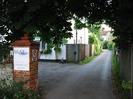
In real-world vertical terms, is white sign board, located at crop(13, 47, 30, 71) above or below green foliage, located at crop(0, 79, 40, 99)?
above

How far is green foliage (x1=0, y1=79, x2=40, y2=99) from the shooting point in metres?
11.6

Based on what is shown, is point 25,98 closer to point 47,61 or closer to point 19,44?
point 19,44

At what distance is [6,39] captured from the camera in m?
14.4

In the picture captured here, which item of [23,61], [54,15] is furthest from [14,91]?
[54,15]

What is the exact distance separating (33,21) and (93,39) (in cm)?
4177

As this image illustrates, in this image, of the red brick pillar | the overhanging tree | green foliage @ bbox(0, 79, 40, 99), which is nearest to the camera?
green foliage @ bbox(0, 79, 40, 99)

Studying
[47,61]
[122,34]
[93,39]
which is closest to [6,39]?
[122,34]

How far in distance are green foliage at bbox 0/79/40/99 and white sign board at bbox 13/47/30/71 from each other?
0.84 m

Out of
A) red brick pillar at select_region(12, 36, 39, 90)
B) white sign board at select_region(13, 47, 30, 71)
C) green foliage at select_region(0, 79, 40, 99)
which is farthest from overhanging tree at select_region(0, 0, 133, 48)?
green foliage at select_region(0, 79, 40, 99)

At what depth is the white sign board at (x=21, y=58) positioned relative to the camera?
13.2 metres

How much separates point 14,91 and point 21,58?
1749 millimetres

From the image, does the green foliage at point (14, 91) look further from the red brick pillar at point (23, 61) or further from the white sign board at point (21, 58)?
the white sign board at point (21, 58)

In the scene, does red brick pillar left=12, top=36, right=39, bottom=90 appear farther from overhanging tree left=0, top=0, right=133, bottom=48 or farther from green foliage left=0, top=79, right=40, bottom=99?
green foliage left=0, top=79, right=40, bottom=99

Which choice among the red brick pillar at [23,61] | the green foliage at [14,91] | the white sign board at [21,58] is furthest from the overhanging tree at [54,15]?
the green foliage at [14,91]
